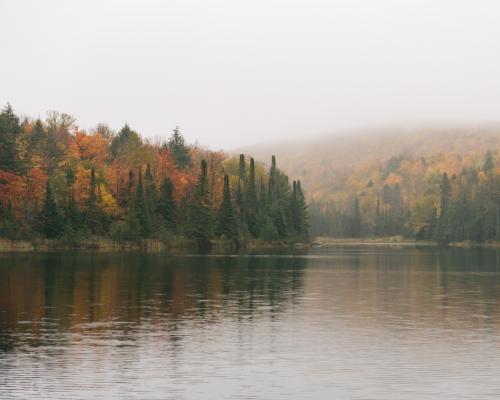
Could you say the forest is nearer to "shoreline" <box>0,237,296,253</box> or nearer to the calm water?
"shoreline" <box>0,237,296,253</box>

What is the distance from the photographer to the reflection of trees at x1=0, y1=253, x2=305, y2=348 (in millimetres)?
42656

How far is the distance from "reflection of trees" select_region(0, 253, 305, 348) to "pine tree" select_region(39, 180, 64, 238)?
200ft

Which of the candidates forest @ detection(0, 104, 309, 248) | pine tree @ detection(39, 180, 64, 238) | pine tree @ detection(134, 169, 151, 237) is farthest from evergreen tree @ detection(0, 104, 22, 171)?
pine tree @ detection(134, 169, 151, 237)

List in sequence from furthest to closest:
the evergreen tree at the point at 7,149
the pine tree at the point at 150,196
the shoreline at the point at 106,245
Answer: the pine tree at the point at 150,196
the evergreen tree at the point at 7,149
the shoreline at the point at 106,245

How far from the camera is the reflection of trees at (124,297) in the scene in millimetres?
42656

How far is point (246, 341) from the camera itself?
37.2 metres

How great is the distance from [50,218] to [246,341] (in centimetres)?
12206

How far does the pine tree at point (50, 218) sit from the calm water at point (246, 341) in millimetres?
84276

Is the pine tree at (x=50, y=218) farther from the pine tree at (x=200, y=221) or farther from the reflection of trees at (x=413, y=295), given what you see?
the reflection of trees at (x=413, y=295)

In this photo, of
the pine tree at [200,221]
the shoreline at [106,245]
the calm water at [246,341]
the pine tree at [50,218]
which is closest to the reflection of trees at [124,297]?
the calm water at [246,341]

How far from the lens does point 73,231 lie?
15812 cm

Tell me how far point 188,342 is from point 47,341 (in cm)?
636

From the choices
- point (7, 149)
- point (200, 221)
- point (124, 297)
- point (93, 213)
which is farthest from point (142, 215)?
point (124, 297)

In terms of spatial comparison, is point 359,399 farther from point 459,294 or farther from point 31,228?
point 31,228
